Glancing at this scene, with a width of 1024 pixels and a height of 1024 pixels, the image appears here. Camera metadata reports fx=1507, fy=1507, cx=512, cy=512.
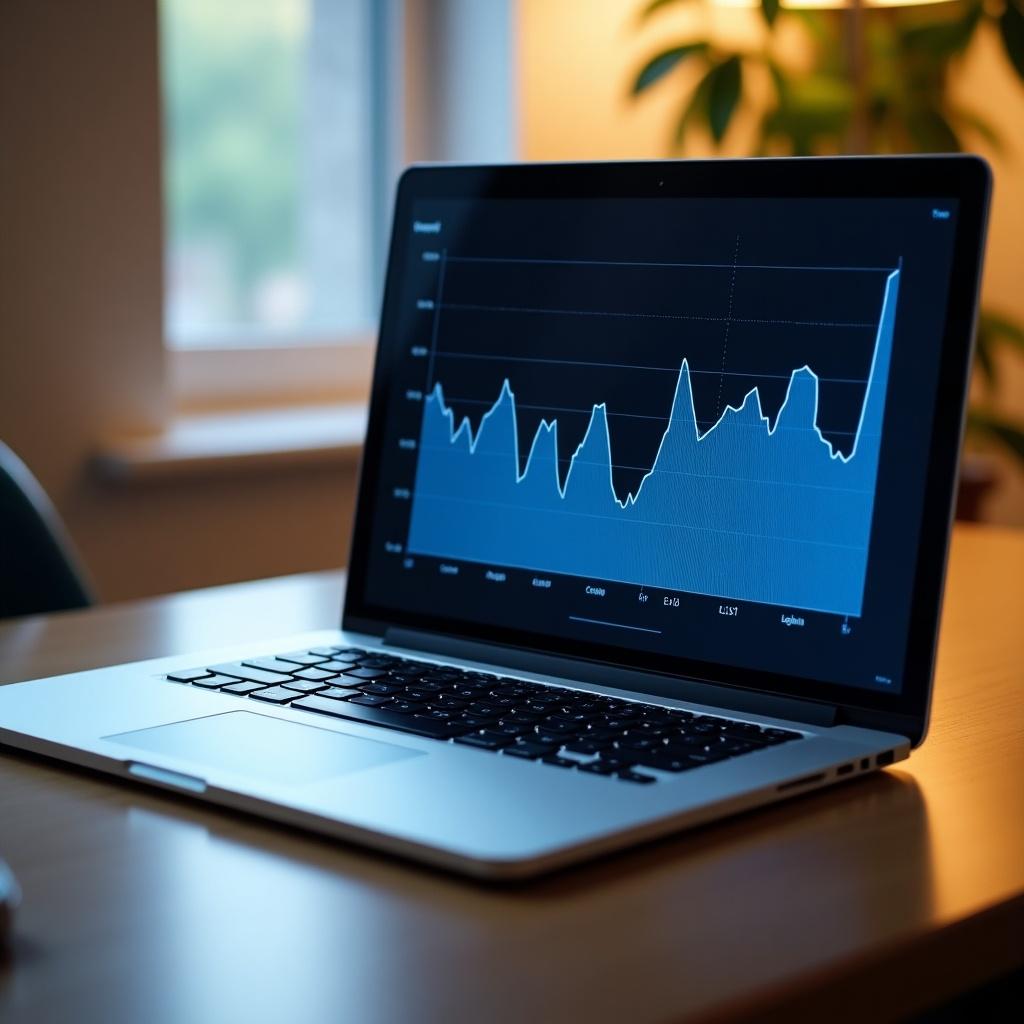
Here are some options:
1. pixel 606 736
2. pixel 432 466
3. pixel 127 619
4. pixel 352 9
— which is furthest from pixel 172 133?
pixel 606 736

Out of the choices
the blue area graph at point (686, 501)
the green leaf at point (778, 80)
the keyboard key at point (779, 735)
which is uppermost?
the green leaf at point (778, 80)

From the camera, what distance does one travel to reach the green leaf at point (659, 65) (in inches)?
102

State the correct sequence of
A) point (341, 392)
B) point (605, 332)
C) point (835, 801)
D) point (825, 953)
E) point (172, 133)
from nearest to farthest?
1. point (825, 953)
2. point (835, 801)
3. point (605, 332)
4. point (172, 133)
5. point (341, 392)

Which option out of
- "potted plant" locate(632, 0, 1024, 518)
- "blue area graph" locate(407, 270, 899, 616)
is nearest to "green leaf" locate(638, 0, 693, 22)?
"potted plant" locate(632, 0, 1024, 518)

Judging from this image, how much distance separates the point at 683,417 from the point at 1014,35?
201 cm

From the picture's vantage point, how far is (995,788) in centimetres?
69

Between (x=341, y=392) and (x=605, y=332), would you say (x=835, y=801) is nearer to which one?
(x=605, y=332)

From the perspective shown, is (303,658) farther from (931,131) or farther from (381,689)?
(931,131)

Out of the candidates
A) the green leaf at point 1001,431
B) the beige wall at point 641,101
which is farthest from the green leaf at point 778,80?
the green leaf at point 1001,431

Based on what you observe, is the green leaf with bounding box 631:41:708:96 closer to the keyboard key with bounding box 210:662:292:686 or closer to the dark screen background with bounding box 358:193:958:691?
the dark screen background with bounding box 358:193:958:691

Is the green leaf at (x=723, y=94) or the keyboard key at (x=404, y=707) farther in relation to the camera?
the green leaf at (x=723, y=94)

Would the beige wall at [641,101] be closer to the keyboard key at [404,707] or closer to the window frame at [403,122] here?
the window frame at [403,122]

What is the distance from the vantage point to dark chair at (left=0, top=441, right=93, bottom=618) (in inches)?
47.8

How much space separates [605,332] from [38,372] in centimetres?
132
